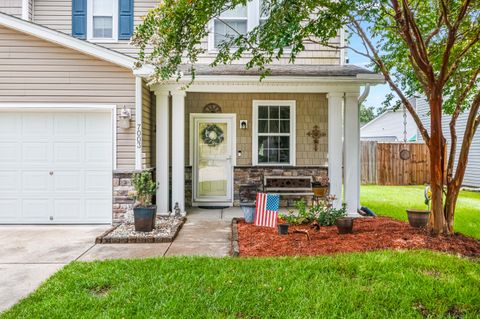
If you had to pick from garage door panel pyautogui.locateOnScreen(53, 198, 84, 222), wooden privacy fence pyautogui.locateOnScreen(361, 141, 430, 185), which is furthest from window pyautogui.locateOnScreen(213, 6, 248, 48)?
wooden privacy fence pyautogui.locateOnScreen(361, 141, 430, 185)

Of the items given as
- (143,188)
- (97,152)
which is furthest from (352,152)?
(97,152)

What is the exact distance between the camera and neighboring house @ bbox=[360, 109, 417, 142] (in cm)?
2510

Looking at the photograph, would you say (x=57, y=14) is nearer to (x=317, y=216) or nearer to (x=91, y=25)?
(x=91, y=25)

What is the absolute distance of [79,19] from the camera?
9.16 m

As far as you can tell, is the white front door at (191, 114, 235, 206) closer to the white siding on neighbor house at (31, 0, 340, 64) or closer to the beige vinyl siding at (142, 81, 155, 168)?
the beige vinyl siding at (142, 81, 155, 168)

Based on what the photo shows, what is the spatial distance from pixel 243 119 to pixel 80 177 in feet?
13.5

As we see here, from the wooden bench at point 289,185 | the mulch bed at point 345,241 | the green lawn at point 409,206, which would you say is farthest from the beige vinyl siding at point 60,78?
the green lawn at point 409,206

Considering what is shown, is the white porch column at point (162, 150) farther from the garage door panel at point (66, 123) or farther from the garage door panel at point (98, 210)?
the garage door panel at point (66, 123)

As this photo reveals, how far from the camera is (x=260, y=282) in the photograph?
3.72 metres

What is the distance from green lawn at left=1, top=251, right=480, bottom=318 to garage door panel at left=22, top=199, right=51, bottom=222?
10.3 feet

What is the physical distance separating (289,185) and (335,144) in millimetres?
1923

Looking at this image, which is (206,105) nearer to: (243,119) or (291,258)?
(243,119)

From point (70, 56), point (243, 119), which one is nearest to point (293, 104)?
point (243, 119)

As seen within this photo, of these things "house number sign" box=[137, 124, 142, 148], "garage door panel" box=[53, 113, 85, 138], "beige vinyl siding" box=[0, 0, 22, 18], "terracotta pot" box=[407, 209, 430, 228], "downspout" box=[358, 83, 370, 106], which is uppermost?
"beige vinyl siding" box=[0, 0, 22, 18]
